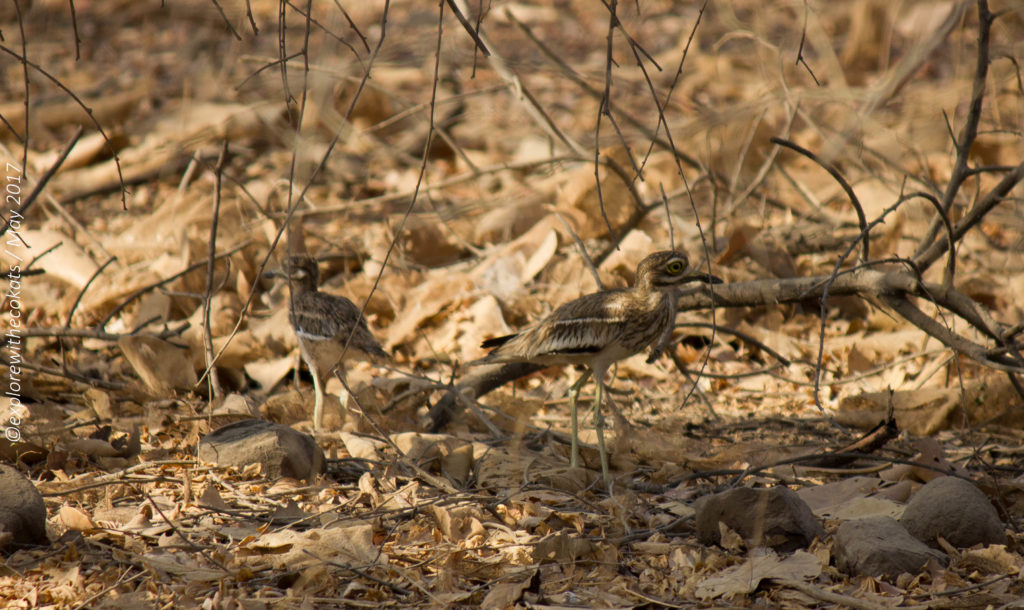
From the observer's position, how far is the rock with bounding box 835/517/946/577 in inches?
127

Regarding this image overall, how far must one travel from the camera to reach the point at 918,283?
4.36 metres

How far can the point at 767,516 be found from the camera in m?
3.47

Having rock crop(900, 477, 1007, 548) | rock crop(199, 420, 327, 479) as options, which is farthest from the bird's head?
rock crop(199, 420, 327, 479)

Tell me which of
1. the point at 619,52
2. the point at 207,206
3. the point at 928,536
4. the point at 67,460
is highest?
the point at 619,52

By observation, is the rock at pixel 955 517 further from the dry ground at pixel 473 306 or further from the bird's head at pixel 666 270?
the bird's head at pixel 666 270

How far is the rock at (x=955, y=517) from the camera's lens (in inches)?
136

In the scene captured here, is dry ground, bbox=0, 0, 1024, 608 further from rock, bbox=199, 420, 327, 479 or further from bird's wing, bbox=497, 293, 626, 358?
bird's wing, bbox=497, 293, 626, 358

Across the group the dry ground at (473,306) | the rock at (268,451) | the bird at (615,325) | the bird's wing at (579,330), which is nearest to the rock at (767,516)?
the dry ground at (473,306)

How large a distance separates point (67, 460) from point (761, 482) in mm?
2875

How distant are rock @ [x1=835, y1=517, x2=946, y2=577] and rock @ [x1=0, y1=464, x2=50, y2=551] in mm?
2668

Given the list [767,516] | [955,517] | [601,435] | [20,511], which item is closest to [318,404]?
[601,435]

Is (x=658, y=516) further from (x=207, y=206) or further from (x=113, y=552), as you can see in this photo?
(x=207, y=206)

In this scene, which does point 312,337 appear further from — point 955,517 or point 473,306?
point 955,517

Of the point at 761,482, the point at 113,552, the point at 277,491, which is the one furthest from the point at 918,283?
the point at 113,552
